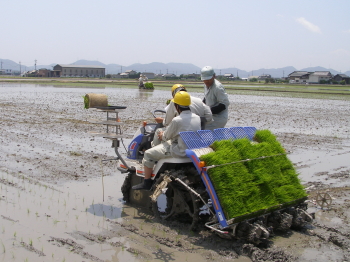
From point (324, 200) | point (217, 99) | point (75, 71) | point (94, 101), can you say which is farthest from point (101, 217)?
point (75, 71)

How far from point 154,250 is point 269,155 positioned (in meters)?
2.13

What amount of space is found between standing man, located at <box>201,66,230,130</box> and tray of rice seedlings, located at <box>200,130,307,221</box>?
2.74 ft

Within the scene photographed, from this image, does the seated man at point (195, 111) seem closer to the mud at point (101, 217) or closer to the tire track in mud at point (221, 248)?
the mud at point (101, 217)

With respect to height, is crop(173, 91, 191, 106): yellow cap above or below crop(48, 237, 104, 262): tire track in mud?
above

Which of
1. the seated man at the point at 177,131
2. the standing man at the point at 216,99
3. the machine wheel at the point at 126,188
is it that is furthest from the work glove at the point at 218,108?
the machine wheel at the point at 126,188

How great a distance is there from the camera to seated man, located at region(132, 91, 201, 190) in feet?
19.2

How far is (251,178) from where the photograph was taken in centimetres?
544

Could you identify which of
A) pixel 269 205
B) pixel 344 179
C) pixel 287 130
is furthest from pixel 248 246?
pixel 287 130

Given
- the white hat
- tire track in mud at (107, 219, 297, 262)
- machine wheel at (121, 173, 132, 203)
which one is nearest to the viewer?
tire track in mud at (107, 219, 297, 262)

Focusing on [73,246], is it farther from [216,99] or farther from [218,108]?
[216,99]

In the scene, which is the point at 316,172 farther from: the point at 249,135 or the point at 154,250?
the point at 154,250

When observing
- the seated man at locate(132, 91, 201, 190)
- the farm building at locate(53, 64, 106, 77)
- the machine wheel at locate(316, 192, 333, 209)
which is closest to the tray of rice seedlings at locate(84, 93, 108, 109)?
the seated man at locate(132, 91, 201, 190)

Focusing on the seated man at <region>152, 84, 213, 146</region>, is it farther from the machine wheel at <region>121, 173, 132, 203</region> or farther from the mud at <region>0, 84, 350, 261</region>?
the mud at <region>0, 84, 350, 261</region>

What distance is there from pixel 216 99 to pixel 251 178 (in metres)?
1.87
